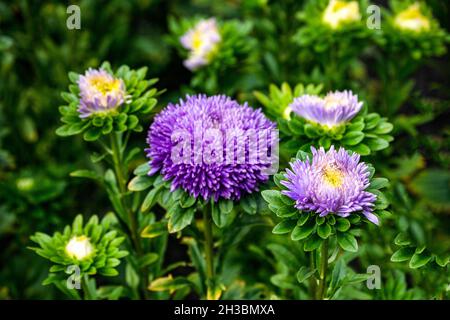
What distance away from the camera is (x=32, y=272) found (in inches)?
107

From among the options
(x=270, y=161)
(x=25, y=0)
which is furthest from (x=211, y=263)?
(x=25, y=0)

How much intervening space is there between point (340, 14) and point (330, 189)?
115 centimetres

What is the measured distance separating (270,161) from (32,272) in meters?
1.44

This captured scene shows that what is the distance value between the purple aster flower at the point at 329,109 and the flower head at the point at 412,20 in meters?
0.85

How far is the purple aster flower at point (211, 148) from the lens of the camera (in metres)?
1.63

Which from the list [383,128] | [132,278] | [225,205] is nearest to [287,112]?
[383,128]

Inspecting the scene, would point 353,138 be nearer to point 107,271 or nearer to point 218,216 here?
point 218,216

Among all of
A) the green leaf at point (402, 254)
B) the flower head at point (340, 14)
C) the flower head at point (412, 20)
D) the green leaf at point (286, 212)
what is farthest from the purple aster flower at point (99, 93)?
the flower head at point (412, 20)

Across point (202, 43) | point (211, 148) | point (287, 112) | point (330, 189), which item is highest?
point (202, 43)

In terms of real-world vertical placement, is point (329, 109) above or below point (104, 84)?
below

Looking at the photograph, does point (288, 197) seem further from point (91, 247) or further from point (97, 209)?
point (97, 209)

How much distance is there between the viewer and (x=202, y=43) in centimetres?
250

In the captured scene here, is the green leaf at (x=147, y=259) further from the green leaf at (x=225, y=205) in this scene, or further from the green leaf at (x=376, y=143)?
the green leaf at (x=376, y=143)

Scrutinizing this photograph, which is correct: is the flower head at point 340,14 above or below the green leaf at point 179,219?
above
